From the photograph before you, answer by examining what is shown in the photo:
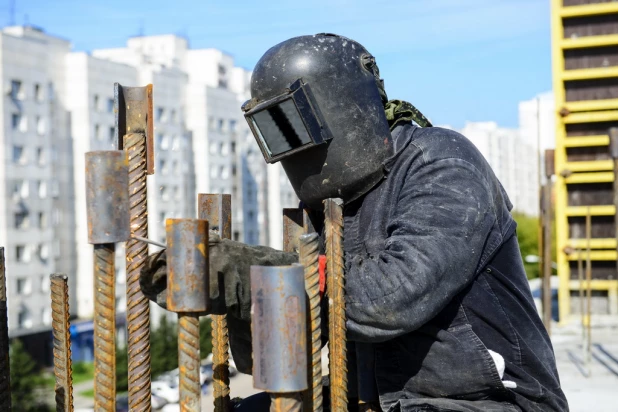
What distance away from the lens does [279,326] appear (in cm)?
197

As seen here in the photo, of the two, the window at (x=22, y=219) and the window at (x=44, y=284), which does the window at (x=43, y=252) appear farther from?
the window at (x=22, y=219)

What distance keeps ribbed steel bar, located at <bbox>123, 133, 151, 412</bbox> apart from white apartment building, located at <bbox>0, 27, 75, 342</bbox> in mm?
36141

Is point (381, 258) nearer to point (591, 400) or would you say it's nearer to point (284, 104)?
point (284, 104)

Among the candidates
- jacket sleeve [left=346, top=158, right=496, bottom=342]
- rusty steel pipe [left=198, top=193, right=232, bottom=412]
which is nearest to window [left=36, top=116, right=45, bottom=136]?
rusty steel pipe [left=198, top=193, right=232, bottom=412]

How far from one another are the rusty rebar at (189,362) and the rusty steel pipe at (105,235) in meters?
0.16

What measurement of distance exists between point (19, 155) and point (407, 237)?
38782 millimetres

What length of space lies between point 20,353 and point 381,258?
32.3 metres

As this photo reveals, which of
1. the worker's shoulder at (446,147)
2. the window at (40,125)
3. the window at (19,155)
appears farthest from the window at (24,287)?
the worker's shoulder at (446,147)

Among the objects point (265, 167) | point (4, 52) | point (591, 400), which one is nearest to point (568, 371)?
point (591, 400)

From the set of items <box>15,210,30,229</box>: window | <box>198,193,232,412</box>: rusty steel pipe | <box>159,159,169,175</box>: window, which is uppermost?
<box>159,159,169,175</box>: window

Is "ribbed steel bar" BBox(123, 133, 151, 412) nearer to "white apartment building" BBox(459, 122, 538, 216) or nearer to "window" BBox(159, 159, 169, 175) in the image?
"window" BBox(159, 159, 169, 175)

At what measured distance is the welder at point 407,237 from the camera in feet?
7.91

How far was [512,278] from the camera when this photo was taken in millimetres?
2760

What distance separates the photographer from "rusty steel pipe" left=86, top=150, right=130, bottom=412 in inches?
78.6
